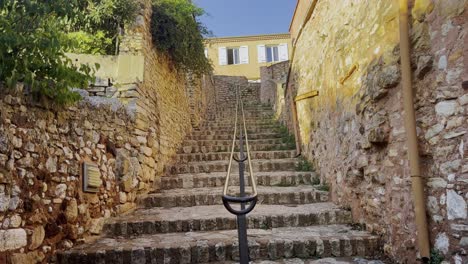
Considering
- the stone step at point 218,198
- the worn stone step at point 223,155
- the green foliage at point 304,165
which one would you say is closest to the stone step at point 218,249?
the stone step at point 218,198

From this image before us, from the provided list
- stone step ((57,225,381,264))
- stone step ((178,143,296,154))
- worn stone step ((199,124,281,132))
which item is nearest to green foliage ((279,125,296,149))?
stone step ((178,143,296,154))

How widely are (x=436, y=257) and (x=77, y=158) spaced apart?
2.88 metres

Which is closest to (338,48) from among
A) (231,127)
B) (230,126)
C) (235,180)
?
(235,180)

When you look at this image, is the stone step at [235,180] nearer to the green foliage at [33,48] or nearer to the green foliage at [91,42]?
the green foliage at [91,42]

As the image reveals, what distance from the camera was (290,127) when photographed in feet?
Answer: 21.7

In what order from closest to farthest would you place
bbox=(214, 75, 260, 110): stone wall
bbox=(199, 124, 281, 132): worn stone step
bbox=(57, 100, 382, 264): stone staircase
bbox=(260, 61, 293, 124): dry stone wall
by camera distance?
bbox=(57, 100, 382, 264): stone staircase, bbox=(199, 124, 281, 132): worn stone step, bbox=(260, 61, 293, 124): dry stone wall, bbox=(214, 75, 260, 110): stone wall

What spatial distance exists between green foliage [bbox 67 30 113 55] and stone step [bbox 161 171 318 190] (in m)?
1.90

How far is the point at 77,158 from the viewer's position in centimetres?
327

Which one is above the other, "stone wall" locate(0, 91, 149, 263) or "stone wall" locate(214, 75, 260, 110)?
"stone wall" locate(214, 75, 260, 110)

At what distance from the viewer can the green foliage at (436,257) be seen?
2.11 meters

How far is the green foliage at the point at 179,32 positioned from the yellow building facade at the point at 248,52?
46.7 feet

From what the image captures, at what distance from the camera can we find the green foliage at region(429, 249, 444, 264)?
211 cm

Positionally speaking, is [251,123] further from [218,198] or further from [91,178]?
[91,178]

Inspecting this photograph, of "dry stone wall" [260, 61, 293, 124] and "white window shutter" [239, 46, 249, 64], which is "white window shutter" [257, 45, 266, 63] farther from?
"dry stone wall" [260, 61, 293, 124]
